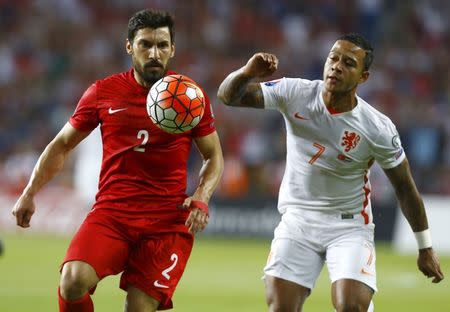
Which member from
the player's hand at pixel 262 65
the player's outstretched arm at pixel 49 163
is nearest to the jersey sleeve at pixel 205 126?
the player's hand at pixel 262 65

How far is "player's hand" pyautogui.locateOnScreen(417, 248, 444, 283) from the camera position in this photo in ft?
21.3

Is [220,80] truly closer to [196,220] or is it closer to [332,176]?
[332,176]

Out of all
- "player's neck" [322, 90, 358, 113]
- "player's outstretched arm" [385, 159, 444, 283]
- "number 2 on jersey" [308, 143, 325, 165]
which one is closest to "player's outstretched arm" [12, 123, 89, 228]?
"number 2 on jersey" [308, 143, 325, 165]

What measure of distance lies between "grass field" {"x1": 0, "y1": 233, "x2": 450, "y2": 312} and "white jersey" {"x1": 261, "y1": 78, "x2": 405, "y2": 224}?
137 inches

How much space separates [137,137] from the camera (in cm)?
630

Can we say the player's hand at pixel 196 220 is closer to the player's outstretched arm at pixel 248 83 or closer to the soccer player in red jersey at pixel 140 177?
A: the soccer player in red jersey at pixel 140 177

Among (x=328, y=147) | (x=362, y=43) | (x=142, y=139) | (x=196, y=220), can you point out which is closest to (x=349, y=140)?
(x=328, y=147)

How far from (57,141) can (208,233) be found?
11.5m

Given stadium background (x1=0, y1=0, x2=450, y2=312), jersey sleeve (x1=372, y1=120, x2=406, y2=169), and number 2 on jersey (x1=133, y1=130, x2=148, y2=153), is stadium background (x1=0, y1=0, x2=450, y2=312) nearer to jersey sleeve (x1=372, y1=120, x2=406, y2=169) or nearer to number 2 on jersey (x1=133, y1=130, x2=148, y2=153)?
jersey sleeve (x1=372, y1=120, x2=406, y2=169)

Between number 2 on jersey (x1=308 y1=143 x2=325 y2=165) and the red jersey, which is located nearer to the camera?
the red jersey

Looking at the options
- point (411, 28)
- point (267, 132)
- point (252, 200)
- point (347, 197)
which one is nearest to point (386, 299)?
point (347, 197)

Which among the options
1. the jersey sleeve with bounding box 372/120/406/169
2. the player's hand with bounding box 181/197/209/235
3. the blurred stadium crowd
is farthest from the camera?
the blurred stadium crowd

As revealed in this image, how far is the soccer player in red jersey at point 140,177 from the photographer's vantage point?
6.18 m

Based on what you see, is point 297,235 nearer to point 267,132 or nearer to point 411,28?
point 267,132
